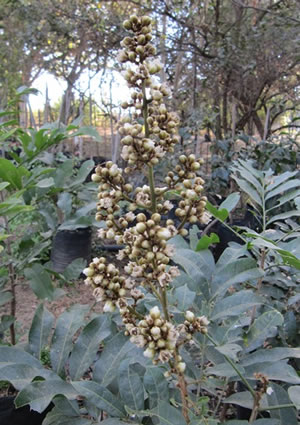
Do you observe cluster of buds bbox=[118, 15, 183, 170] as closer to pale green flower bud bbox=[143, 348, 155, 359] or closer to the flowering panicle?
the flowering panicle

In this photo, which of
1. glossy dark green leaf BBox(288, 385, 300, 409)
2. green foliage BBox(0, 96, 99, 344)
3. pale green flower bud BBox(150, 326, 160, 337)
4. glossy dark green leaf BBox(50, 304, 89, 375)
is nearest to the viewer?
pale green flower bud BBox(150, 326, 160, 337)

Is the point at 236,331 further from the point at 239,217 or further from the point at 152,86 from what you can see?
the point at 239,217

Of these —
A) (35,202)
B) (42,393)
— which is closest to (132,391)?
(42,393)

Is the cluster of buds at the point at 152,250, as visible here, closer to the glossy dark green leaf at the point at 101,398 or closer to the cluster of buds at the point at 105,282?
the cluster of buds at the point at 105,282

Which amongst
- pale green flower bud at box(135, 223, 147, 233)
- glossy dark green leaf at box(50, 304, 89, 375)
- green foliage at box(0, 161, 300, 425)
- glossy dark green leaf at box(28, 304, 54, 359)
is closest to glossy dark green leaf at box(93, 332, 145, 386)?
green foliage at box(0, 161, 300, 425)

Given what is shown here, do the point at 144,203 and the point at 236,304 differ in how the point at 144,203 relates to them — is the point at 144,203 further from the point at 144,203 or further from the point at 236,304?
the point at 236,304

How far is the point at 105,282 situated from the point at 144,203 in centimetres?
15

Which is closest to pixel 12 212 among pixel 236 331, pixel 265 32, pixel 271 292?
pixel 236 331

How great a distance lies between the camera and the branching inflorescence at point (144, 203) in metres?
0.65

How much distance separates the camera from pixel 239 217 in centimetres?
379

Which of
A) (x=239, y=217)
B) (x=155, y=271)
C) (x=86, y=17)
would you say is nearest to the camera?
(x=155, y=271)

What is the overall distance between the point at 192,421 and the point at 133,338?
0.21m

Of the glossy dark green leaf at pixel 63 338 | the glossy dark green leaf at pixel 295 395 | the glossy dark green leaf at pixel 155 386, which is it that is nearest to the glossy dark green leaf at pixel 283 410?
the glossy dark green leaf at pixel 295 395

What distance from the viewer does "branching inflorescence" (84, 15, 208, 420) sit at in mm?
650
